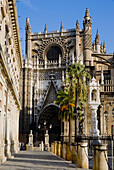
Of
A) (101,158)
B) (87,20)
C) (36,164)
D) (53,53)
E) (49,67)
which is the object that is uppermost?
(87,20)

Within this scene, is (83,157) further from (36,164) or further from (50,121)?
(50,121)

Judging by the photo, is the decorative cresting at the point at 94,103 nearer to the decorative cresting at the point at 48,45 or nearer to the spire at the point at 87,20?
the decorative cresting at the point at 48,45

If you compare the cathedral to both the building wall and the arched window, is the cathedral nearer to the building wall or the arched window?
the arched window

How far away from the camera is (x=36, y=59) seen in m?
69.6

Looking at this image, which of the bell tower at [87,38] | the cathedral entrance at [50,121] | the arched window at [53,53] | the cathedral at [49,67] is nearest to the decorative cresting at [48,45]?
the cathedral at [49,67]

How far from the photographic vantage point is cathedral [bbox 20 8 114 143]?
2530 inches

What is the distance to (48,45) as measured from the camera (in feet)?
230

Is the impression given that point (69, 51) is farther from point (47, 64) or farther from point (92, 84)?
point (92, 84)

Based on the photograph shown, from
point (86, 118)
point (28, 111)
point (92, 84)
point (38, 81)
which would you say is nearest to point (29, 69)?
point (38, 81)

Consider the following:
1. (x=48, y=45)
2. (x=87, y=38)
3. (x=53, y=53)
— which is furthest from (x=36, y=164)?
(x=48, y=45)

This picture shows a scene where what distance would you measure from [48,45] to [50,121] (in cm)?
1690

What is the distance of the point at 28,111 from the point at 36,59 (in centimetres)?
1208

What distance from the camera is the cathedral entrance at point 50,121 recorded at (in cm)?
6406

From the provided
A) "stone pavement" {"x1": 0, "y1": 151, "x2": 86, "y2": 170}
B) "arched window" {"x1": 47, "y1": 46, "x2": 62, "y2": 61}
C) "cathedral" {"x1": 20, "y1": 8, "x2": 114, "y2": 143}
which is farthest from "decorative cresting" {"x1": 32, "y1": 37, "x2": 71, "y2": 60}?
"stone pavement" {"x1": 0, "y1": 151, "x2": 86, "y2": 170}
